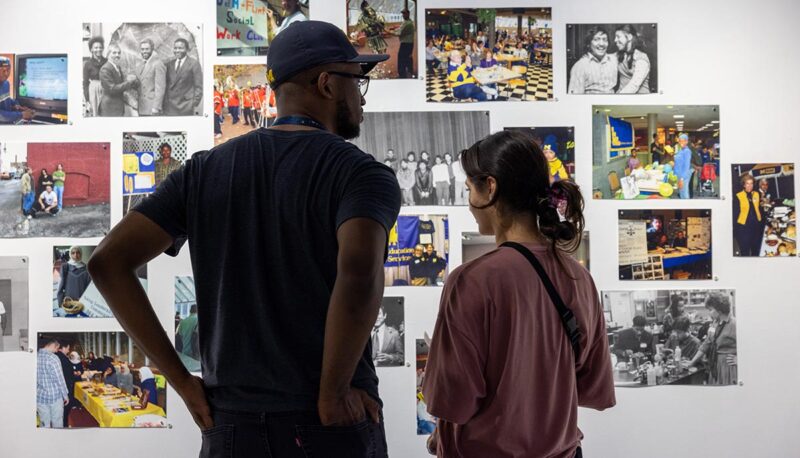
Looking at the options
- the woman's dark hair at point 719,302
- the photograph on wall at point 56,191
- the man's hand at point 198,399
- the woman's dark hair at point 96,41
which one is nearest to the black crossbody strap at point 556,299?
the man's hand at point 198,399

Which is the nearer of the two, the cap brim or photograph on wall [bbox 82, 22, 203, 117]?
the cap brim

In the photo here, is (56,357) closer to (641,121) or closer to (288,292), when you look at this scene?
(288,292)

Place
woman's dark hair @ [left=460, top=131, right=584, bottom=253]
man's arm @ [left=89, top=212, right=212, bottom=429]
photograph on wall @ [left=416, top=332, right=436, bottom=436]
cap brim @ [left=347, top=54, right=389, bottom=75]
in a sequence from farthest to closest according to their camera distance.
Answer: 1. photograph on wall @ [left=416, top=332, right=436, bottom=436]
2. woman's dark hair @ [left=460, top=131, right=584, bottom=253]
3. cap brim @ [left=347, top=54, right=389, bottom=75]
4. man's arm @ [left=89, top=212, right=212, bottom=429]

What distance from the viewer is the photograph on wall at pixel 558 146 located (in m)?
2.99

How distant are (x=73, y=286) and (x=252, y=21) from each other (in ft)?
4.12

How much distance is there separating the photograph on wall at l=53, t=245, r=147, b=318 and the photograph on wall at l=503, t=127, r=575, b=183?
163 cm

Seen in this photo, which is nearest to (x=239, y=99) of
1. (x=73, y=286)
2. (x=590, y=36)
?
(x=73, y=286)

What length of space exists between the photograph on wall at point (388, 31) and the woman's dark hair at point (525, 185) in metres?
1.36

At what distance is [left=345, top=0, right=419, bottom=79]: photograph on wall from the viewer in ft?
9.78

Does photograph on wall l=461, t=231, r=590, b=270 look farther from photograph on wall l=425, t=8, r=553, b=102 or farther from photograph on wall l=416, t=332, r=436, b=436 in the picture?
→ photograph on wall l=425, t=8, r=553, b=102

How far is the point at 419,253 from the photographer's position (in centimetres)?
298

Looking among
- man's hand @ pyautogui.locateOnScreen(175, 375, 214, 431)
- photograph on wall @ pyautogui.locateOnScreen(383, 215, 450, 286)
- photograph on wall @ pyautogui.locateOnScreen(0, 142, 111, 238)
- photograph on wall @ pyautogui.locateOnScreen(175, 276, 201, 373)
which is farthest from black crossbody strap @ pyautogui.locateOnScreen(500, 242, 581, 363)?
photograph on wall @ pyautogui.locateOnScreen(0, 142, 111, 238)

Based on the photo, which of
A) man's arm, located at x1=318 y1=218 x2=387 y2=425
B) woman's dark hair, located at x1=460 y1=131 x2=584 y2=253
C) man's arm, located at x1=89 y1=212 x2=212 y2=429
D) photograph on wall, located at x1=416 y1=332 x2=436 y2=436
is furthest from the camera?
photograph on wall, located at x1=416 y1=332 x2=436 y2=436

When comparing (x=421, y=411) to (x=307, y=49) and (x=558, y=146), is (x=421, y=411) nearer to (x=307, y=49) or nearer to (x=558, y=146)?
(x=558, y=146)
